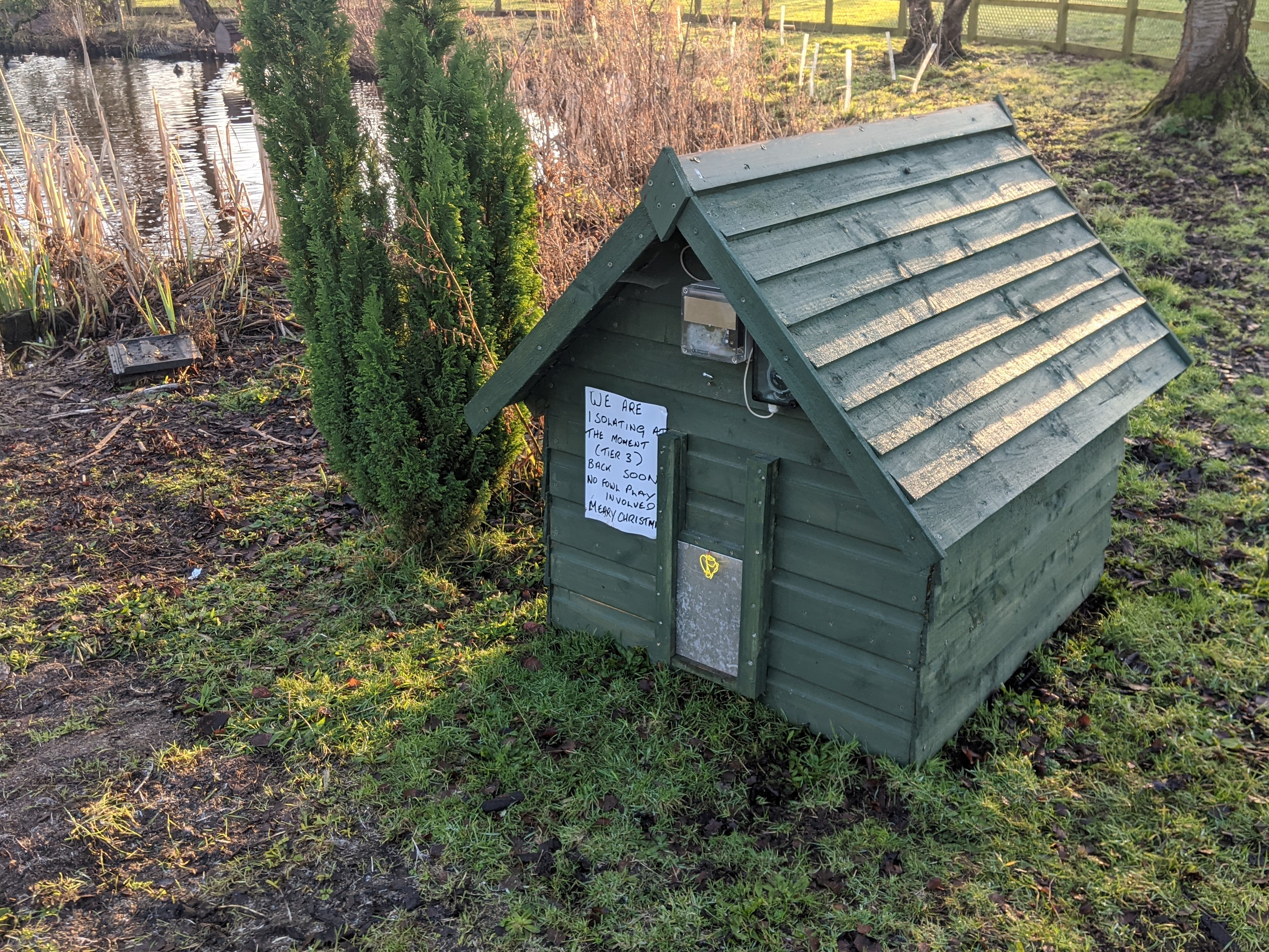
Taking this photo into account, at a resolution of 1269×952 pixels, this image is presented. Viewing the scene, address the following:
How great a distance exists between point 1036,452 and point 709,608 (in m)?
1.36

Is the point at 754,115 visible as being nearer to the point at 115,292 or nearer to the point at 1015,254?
the point at 1015,254

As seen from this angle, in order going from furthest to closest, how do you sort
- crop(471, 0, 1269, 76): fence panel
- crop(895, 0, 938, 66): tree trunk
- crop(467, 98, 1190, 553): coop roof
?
crop(895, 0, 938, 66): tree trunk < crop(471, 0, 1269, 76): fence panel < crop(467, 98, 1190, 553): coop roof

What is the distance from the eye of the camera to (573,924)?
3.21m

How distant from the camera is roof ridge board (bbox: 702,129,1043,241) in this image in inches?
128

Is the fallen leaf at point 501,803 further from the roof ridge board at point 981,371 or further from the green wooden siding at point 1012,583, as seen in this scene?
the roof ridge board at point 981,371

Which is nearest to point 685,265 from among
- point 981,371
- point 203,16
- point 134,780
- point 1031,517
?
point 981,371

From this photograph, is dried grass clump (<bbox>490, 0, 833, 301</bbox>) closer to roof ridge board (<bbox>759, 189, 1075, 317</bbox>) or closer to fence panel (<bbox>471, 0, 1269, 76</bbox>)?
roof ridge board (<bbox>759, 189, 1075, 317</bbox>)

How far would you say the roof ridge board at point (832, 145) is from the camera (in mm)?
3293

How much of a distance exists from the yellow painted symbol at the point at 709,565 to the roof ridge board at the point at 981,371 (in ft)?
3.22

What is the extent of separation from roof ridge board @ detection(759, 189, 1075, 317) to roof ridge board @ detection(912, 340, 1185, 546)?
27.5 inches

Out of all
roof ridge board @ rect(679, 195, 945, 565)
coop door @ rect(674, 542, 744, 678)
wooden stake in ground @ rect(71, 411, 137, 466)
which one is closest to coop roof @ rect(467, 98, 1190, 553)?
roof ridge board @ rect(679, 195, 945, 565)

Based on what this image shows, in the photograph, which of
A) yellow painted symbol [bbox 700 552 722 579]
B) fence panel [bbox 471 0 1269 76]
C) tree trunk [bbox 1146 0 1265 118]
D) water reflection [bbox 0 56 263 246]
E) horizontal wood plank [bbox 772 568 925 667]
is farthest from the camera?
fence panel [bbox 471 0 1269 76]

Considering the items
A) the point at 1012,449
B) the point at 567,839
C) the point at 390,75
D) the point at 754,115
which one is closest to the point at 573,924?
the point at 567,839

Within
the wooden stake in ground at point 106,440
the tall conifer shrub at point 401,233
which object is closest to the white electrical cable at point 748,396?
the tall conifer shrub at point 401,233
